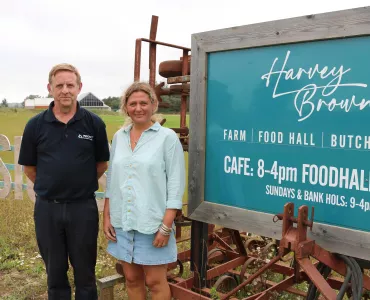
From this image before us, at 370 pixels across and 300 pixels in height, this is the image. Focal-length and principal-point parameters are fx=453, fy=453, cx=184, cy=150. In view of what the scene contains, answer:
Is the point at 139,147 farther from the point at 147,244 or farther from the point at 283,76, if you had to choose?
the point at 283,76

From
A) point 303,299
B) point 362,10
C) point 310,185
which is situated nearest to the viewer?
point 362,10

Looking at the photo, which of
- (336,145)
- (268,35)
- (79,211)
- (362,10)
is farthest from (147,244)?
(362,10)

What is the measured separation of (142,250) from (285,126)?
125cm

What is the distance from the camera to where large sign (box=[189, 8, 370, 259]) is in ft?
8.80

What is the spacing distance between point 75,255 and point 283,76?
199 centimetres

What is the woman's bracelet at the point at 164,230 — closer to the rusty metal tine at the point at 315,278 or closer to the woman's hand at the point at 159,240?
the woman's hand at the point at 159,240

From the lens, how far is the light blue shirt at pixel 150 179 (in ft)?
9.74

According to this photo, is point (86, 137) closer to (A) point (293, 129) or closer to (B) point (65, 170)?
(B) point (65, 170)

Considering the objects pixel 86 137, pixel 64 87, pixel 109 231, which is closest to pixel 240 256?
pixel 109 231

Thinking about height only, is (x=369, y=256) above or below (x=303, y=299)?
above

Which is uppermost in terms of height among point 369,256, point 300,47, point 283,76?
point 300,47

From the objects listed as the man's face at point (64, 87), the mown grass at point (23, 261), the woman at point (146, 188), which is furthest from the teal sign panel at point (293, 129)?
the man's face at point (64, 87)

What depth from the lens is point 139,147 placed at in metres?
3.02

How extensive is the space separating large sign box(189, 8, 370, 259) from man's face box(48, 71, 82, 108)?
3.00 ft
